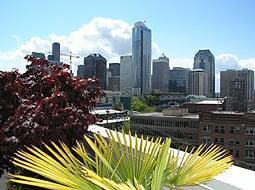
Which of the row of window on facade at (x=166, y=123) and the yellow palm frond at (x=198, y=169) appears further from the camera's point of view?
the row of window on facade at (x=166, y=123)

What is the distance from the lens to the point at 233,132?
172 ft

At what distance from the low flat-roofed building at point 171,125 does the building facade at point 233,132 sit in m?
5.54

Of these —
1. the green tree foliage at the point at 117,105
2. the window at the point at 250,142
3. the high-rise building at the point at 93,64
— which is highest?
the high-rise building at the point at 93,64

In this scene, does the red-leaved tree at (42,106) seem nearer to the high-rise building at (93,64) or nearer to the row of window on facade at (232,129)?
the row of window on facade at (232,129)

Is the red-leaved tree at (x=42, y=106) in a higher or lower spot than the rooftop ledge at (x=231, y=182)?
higher

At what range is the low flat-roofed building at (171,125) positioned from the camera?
62.4 m

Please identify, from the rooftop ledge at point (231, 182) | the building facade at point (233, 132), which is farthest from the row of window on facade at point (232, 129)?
the rooftop ledge at point (231, 182)

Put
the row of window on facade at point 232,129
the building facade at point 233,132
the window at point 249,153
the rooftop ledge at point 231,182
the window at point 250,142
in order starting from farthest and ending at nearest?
the row of window on facade at point 232,129 → the building facade at point 233,132 → the window at point 250,142 → the window at point 249,153 → the rooftop ledge at point 231,182

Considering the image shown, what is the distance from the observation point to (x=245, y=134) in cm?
5156

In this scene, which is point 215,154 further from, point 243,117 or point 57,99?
point 243,117

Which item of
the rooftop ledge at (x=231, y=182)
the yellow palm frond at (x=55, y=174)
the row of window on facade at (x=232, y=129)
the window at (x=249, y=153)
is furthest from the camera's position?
the row of window on facade at (x=232, y=129)

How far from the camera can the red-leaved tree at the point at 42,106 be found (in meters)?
5.45

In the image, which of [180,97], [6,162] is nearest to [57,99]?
[6,162]

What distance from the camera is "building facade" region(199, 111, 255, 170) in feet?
165
